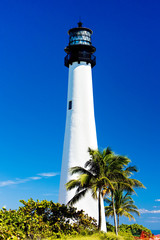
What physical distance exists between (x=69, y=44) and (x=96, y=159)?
50.9 ft

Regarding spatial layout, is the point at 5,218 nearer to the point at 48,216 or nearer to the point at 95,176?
the point at 48,216

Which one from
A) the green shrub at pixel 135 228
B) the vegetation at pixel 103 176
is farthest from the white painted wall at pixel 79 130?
the green shrub at pixel 135 228

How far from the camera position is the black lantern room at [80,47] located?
2859 centimetres

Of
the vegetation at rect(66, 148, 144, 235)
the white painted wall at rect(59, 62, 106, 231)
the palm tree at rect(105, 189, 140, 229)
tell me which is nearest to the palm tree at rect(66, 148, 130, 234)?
the vegetation at rect(66, 148, 144, 235)

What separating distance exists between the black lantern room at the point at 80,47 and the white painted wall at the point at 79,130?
77cm

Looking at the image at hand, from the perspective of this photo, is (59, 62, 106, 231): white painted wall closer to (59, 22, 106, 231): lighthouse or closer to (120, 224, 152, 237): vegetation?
(59, 22, 106, 231): lighthouse

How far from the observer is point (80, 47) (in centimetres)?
2905

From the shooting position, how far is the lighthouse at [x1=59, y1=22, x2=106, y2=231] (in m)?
23.2

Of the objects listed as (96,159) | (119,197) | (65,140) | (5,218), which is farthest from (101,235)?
(119,197)

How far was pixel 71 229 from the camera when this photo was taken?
18.1 meters

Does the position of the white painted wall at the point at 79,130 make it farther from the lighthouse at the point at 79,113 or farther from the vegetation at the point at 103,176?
the vegetation at the point at 103,176

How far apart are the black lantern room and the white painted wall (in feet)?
2.52

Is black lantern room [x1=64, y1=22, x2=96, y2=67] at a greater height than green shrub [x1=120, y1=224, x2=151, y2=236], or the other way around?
black lantern room [x1=64, y1=22, x2=96, y2=67]

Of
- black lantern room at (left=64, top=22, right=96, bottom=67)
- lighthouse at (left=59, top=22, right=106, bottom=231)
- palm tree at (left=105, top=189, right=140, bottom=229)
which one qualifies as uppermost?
black lantern room at (left=64, top=22, right=96, bottom=67)
